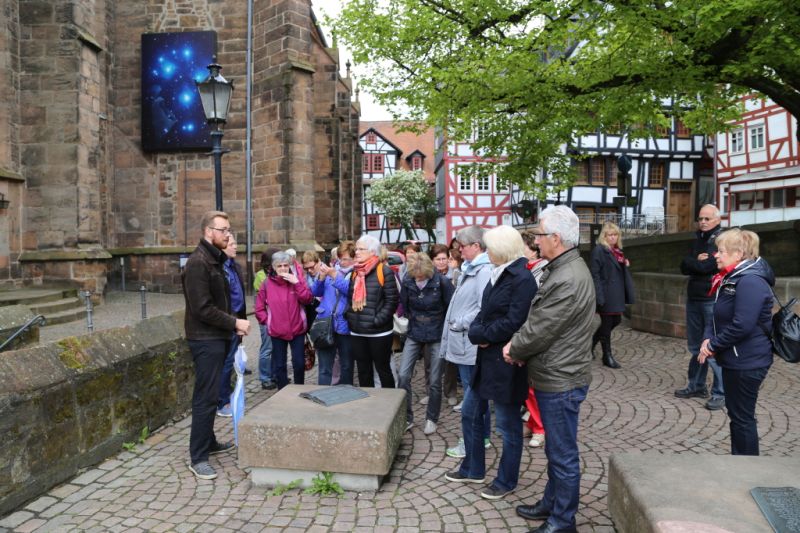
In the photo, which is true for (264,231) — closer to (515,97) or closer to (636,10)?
(515,97)

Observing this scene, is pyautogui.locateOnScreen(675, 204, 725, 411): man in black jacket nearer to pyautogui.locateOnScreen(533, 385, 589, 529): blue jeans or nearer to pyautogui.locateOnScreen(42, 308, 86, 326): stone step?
pyautogui.locateOnScreen(533, 385, 589, 529): blue jeans

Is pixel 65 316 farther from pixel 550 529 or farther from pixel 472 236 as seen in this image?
pixel 550 529

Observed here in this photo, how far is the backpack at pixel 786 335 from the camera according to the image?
3.75 m

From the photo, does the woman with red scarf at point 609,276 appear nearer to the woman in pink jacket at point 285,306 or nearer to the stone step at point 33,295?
the woman in pink jacket at point 285,306

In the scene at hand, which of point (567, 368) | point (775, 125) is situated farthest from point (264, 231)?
point (775, 125)

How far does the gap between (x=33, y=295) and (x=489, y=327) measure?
1147 centimetres

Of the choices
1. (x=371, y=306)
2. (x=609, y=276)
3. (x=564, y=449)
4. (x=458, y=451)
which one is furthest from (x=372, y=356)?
(x=609, y=276)

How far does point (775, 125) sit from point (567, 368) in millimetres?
30557

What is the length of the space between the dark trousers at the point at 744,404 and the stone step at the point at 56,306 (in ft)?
37.9

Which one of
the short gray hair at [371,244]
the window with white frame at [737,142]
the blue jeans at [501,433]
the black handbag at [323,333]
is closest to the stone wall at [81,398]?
the black handbag at [323,333]

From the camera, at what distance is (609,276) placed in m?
7.59

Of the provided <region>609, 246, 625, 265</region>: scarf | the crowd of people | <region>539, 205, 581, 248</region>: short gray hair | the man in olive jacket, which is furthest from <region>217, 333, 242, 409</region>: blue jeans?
<region>609, 246, 625, 265</region>: scarf

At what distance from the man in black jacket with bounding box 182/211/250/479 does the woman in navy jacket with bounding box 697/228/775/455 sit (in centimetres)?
334

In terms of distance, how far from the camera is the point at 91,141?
1370cm
